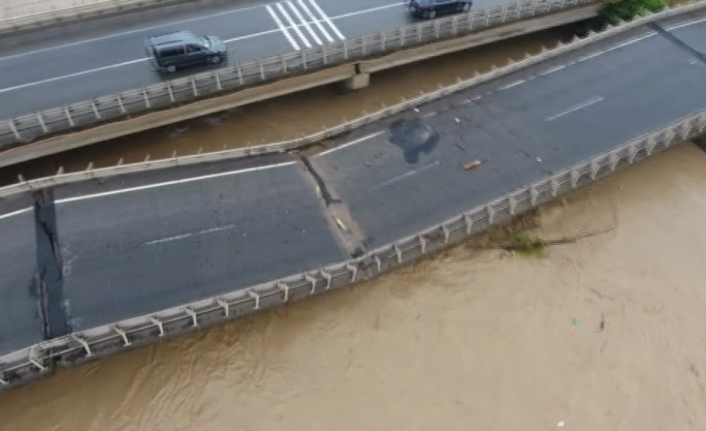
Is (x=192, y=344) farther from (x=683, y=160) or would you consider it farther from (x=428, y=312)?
(x=683, y=160)

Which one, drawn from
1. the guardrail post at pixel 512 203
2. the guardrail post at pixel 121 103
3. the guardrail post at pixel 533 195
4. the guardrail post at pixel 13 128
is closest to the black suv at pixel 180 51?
the guardrail post at pixel 121 103

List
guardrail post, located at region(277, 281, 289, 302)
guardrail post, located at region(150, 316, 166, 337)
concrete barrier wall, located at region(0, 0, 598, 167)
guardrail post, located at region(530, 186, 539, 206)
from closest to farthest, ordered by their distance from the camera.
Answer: guardrail post, located at region(150, 316, 166, 337) → guardrail post, located at region(277, 281, 289, 302) → guardrail post, located at region(530, 186, 539, 206) → concrete barrier wall, located at region(0, 0, 598, 167)

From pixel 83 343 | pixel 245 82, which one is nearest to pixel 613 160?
pixel 245 82

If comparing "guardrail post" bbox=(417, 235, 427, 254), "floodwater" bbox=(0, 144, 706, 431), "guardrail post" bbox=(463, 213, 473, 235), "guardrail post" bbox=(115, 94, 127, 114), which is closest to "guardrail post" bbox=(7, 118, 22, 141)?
"guardrail post" bbox=(115, 94, 127, 114)

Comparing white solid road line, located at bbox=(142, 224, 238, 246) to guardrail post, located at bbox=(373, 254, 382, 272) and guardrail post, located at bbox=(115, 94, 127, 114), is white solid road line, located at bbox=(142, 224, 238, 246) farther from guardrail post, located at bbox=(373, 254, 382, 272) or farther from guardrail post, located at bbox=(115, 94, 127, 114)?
guardrail post, located at bbox=(115, 94, 127, 114)

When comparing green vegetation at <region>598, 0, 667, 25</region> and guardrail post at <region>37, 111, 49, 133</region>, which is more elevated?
guardrail post at <region>37, 111, 49, 133</region>

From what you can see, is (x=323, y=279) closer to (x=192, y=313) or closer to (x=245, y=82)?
→ (x=192, y=313)

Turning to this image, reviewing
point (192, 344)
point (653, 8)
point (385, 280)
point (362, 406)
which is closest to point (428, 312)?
point (385, 280)
